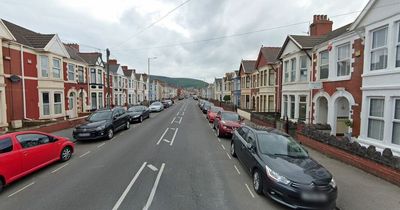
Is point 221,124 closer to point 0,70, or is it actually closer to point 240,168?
point 240,168

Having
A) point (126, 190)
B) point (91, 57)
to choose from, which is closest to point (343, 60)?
point (126, 190)

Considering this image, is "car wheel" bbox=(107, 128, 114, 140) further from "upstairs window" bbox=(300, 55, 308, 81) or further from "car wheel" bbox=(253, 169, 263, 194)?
"upstairs window" bbox=(300, 55, 308, 81)

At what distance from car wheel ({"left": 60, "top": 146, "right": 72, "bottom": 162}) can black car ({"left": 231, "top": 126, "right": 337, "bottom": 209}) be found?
6925mm

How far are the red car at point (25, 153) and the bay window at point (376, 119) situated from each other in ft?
41.2

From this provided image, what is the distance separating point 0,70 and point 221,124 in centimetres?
1402

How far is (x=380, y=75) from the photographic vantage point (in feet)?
26.2

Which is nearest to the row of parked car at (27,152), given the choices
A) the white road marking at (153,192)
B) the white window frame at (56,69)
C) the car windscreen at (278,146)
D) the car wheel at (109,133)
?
the car wheel at (109,133)

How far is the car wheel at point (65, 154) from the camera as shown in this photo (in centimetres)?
786

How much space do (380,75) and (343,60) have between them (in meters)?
2.99

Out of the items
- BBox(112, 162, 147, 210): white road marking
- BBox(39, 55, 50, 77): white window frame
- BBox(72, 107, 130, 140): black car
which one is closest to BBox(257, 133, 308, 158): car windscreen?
BBox(112, 162, 147, 210): white road marking

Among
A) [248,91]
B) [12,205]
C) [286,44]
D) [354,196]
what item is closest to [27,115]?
[12,205]

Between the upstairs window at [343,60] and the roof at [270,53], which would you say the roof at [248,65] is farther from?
the upstairs window at [343,60]

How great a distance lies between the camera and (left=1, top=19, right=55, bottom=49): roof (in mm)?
15312

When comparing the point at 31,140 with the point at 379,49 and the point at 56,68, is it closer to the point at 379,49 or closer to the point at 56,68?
the point at 379,49
